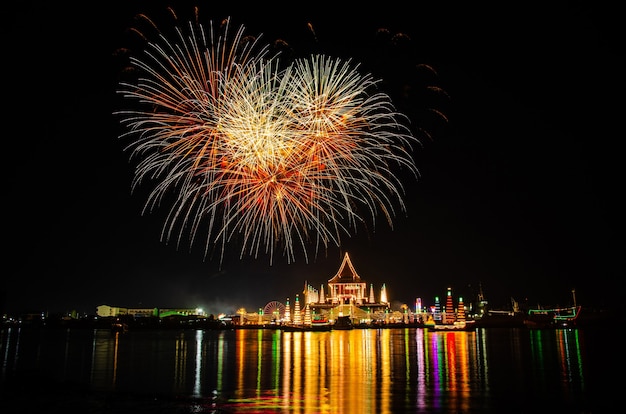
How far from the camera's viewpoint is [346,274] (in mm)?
141500

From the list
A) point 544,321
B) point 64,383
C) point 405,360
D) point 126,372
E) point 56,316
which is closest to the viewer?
point 64,383

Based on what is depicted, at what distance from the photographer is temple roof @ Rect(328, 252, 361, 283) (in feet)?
457

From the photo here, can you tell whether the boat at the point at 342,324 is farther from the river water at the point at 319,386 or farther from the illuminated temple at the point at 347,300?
the river water at the point at 319,386

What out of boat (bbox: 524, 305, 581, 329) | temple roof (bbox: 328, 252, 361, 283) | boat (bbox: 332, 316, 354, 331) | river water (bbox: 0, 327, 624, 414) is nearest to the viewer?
river water (bbox: 0, 327, 624, 414)

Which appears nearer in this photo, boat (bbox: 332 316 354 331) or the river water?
the river water

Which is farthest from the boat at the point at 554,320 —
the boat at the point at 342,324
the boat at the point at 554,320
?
the boat at the point at 342,324

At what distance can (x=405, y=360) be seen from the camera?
26.2 meters

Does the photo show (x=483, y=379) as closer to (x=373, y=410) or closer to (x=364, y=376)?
(x=364, y=376)

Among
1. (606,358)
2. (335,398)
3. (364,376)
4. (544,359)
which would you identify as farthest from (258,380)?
(606,358)

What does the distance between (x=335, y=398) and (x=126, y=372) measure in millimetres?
11953

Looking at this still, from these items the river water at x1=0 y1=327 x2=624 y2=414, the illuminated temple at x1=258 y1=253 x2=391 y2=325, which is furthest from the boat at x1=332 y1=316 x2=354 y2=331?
the river water at x1=0 y1=327 x2=624 y2=414

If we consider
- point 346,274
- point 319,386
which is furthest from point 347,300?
point 319,386

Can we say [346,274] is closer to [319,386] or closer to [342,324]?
[342,324]

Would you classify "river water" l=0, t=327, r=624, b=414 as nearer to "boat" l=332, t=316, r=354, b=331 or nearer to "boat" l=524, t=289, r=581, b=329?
"boat" l=332, t=316, r=354, b=331
